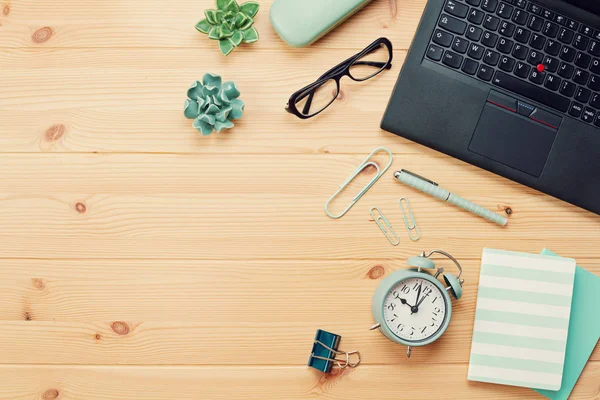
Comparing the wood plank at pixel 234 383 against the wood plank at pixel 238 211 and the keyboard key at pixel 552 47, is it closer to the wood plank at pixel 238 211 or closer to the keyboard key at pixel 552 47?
the wood plank at pixel 238 211

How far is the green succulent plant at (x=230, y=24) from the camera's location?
90cm

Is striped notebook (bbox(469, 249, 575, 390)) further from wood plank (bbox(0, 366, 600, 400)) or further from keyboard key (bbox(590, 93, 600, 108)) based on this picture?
keyboard key (bbox(590, 93, 600, 108))

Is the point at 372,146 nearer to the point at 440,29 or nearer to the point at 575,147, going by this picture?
the point at 440,29

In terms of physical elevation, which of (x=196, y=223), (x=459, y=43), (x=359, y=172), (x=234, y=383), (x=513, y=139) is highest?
(x=459, y=43)

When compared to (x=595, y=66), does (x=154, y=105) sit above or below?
below

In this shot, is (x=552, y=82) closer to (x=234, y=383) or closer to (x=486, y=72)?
(x=486, y=72)

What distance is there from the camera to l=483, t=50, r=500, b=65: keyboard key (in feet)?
2.90

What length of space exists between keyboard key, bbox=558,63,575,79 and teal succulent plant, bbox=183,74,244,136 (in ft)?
1.56

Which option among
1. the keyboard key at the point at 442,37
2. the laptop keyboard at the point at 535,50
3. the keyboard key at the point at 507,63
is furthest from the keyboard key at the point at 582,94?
the keyboard key at the point at 442,37

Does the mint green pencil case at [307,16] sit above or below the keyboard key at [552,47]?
below

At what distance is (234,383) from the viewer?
35.5 inches

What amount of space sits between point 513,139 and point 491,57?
→ 127mm

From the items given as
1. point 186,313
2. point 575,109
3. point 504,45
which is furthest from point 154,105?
point 575,109

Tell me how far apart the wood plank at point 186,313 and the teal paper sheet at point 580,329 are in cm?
16
